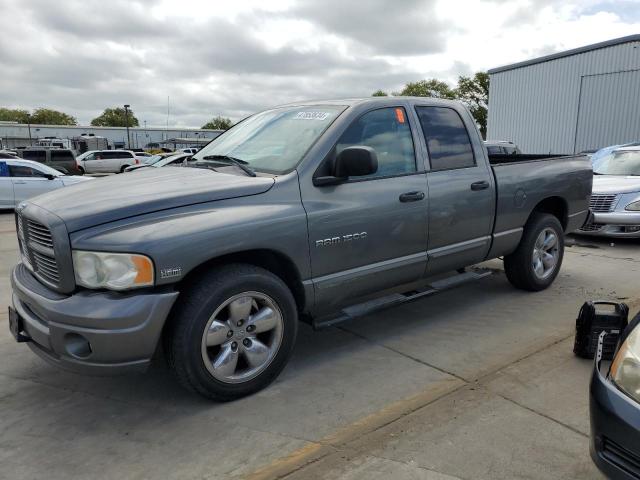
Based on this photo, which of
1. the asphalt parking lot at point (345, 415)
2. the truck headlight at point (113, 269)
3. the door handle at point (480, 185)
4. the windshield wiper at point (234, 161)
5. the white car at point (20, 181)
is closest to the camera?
the asphalt parking lot at point (345, 415)

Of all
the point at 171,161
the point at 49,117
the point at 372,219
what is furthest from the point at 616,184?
the point at 49,117

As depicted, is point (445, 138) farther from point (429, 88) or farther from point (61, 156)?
point (429, 88)

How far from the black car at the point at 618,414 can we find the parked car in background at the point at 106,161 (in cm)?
3229

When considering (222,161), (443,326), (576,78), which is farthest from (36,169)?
(576,78)

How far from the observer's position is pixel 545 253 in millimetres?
5512

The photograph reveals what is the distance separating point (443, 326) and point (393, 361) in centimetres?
89

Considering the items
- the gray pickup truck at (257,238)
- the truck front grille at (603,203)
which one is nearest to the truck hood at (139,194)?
the gray pickup truck at (257,238)

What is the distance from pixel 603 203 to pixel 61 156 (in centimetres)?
2358

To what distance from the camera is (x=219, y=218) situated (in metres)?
3.05

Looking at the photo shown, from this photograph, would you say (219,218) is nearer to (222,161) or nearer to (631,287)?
(222,161)

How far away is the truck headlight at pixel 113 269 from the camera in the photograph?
108 inches

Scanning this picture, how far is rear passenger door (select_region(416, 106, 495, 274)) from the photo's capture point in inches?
167

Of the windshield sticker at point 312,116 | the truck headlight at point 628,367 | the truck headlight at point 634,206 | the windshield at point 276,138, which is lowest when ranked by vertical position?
the truck headlight at point 628,367

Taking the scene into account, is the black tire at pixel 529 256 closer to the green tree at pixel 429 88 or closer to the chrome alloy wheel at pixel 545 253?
the chrome alloy wheel at pixel 545 253
